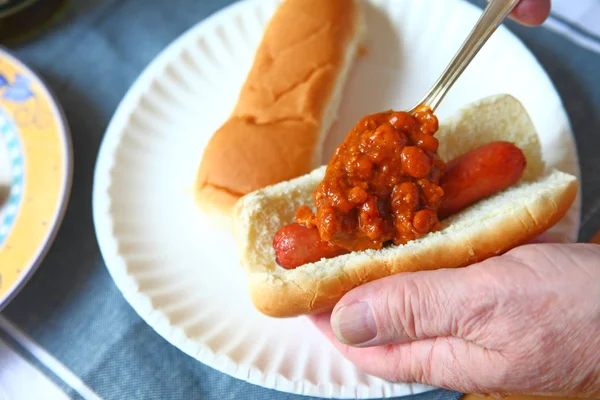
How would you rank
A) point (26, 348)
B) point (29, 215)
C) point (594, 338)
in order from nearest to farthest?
1. point (594, 338)
2. point (26, 348)
3. point (29, 215)

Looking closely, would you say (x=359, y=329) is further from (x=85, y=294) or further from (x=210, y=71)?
(x=210, y=71)

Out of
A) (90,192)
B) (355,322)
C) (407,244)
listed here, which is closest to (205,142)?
(90,192)

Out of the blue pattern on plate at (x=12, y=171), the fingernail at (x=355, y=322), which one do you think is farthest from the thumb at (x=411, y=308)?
the blue pattern on plate at (x=12, y=171)

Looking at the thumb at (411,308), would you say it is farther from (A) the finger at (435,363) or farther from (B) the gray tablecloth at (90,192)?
(B) the gray tablecloth at (90,192)

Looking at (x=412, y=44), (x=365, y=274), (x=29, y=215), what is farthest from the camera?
(x=412, y=44)

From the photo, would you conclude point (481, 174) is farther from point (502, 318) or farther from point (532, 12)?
point (532, 12)

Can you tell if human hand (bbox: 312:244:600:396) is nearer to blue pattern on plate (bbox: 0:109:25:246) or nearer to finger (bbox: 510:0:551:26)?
finger (bbox: 510:0:551:26)

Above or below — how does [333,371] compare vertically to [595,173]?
below

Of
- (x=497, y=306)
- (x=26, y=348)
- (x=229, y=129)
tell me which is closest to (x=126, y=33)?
(x=229, y=129)

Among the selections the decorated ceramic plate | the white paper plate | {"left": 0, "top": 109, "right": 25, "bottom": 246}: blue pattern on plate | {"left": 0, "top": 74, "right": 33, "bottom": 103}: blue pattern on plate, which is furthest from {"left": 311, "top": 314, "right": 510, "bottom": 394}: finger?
{"left": 0, "top": 74, "right": 33, "bottom": 103}: blue pattern on plate
